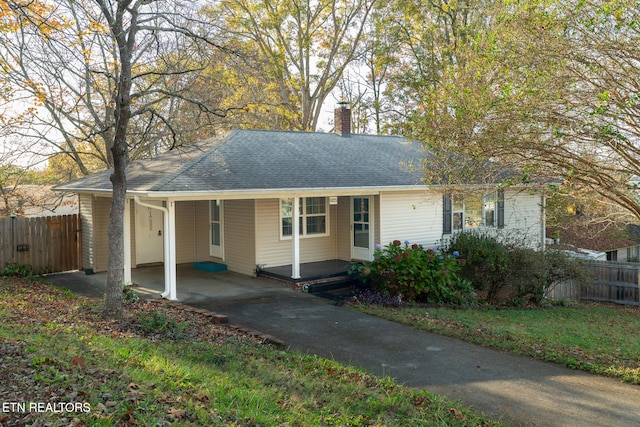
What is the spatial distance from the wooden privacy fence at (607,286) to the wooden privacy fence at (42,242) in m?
15.3

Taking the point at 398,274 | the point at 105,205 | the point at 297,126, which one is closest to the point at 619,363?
the point at 398,274

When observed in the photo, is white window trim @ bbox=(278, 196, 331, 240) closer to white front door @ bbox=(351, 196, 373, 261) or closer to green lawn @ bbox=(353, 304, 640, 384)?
white front door @ bbox=(351, 196, 373, 261)

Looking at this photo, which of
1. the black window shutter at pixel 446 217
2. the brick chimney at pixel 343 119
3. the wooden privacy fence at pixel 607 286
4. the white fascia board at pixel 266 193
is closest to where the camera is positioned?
the white fascia board at pixel 266 193

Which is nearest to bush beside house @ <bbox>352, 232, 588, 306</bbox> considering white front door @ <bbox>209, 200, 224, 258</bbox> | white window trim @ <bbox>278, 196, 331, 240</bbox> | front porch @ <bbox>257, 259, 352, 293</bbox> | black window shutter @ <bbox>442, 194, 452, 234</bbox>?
front porch @ <bbox>257, 259, 352, 293</bbox>

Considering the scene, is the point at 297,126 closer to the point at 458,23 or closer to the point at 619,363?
the point at 458,23

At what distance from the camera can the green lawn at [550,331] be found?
26.5ft

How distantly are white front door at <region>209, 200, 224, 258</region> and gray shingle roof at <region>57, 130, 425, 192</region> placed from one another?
1.86 metres

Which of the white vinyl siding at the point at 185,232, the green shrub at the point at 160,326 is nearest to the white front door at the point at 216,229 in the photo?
the white vinyl siding at the point at 185,232

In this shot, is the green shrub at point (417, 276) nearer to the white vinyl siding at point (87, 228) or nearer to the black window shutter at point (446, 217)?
the black window shutter at point (446, 217)

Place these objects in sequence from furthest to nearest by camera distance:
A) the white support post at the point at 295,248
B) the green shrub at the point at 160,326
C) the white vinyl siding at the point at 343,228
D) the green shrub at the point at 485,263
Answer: the white vinyl siding at the point at 343,228 → the green shrub at the point at 485,263 → the white support post at the point at 295,248 → the green shrub at the point at 160,326

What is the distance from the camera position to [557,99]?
805 centimetres

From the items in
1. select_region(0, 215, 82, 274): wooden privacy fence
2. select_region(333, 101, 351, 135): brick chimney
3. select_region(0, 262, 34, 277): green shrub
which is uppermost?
select_region(333, 101, 351, 135): brick chimney

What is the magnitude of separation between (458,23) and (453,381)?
23005 mm

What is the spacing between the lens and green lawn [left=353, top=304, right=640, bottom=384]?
8.09 meters
